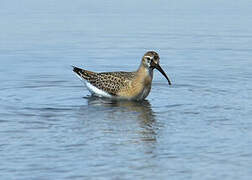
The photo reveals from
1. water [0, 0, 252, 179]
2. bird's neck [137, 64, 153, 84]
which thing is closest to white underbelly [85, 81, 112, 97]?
water [0, 0, 252, 179]

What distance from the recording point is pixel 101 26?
26750 millimetres

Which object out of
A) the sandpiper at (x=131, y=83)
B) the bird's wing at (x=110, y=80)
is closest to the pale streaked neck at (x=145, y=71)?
the sandpiper at (x=131, y=83)

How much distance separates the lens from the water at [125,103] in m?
10.8

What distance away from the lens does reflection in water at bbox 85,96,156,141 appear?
13.1 meters

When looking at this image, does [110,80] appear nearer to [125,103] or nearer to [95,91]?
[95,91]

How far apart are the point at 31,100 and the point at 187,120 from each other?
3874 mm

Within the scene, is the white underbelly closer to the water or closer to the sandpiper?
the sandpiper

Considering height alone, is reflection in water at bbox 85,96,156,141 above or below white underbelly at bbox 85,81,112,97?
below

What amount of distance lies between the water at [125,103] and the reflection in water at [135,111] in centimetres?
2

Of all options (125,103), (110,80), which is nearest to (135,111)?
(125,103)

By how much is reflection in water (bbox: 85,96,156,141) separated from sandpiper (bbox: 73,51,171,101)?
155 millimetres

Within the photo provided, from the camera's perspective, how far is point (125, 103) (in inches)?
631

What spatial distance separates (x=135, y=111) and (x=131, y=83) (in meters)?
1.32

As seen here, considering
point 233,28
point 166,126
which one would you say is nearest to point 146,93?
point 166,126
